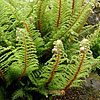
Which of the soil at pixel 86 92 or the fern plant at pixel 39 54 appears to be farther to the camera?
the soil at pixel 86 92

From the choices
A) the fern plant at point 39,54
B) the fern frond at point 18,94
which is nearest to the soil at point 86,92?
the fern plant at point 39,54

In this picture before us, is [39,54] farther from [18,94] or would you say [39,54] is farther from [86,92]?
[86,92]

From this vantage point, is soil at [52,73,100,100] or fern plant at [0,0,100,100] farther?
soil at [52,73,100,100]

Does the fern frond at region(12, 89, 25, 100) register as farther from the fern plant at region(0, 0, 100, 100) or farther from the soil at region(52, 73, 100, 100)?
the soil at region(52, 73, 100, 100)

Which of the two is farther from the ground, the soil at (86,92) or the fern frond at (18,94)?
the fern frond at (18,94)

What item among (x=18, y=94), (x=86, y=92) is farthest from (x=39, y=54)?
(x=86, y=92)

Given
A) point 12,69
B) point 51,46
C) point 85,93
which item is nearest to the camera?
point 12,69

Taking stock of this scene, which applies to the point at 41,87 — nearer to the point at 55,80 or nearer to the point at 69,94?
the point at 55,80

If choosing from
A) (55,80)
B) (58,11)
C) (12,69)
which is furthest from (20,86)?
(58,11)

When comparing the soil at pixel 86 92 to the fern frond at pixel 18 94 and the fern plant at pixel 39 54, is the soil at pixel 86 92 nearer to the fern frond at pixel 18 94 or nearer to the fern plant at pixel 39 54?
the fern plant at pixel 39 54

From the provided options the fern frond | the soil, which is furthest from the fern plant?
the soil

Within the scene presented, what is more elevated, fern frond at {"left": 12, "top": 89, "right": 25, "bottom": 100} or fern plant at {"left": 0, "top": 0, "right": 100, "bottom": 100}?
fern plant at {"left": 0, "top": 0, "right": 100, "bottom": 100}
